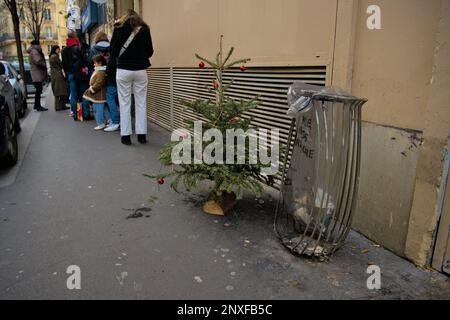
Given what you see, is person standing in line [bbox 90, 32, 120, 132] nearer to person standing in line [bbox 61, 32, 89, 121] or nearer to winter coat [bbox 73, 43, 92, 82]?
winter coat [bbox 73, 43, 92, 82]

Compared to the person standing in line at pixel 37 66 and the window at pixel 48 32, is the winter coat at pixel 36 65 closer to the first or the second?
the person standing in line at pixel 37 66

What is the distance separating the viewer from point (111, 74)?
7258 mm

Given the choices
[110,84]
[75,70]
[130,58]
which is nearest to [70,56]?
[75,70]

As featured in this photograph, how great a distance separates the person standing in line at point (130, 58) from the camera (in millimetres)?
6285

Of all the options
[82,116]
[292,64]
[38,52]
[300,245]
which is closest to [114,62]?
[82,116]

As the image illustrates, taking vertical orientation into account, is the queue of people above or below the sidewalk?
above

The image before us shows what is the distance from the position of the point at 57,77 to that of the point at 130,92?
5215 millimetres

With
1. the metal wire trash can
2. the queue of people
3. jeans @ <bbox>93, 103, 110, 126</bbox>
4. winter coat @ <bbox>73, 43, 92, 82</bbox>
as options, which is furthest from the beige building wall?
winter coat @ <bbox>73, 43, 92, 82</bbox>

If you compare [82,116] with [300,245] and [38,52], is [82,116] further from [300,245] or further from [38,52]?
[300,245]

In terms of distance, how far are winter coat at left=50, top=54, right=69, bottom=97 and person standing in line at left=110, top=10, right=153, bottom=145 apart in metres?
4.81

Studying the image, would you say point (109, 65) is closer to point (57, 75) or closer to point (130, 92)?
point (130, 92)

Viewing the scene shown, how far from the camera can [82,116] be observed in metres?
9.55

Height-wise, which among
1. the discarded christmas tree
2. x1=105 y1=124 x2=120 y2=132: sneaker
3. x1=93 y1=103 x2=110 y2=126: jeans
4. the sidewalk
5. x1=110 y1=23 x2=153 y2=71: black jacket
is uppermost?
x1=110 y1=23 x2=153 y2=71: black jacket

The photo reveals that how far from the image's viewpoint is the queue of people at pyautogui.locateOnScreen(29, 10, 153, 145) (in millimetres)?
6332
